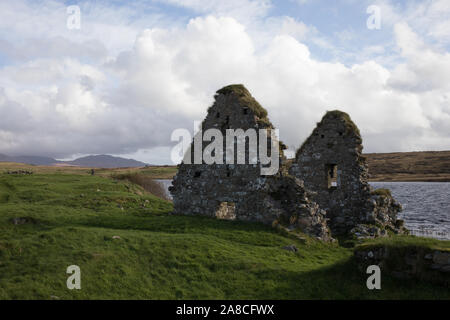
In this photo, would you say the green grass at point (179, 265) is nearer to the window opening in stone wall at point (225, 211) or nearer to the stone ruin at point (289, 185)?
the stone ruin at point (289, 185)

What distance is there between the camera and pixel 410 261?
35.1 ft

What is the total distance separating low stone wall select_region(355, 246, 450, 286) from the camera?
1017 centimetres

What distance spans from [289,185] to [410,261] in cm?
821

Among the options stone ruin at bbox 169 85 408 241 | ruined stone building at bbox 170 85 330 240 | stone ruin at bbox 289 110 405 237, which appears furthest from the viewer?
stone ruin at bbox 289 110 405 237

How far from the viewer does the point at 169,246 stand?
13297 millimetres

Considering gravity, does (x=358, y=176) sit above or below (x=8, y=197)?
above

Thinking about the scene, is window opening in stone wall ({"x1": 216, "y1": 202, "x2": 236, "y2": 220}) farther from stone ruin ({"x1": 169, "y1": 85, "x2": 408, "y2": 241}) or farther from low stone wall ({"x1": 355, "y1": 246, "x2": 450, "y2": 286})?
low stone wall ({"x1": 355, "y1": 246, "x2": 450, "y2": 286})

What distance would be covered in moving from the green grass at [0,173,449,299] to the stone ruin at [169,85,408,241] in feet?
5.89

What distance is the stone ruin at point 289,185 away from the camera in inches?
716

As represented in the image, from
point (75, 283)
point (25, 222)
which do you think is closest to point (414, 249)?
point (75, 283)

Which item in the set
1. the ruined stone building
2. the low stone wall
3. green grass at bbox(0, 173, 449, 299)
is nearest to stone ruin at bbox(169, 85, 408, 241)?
the ruined stone building

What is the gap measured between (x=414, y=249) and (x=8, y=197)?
2798 cm

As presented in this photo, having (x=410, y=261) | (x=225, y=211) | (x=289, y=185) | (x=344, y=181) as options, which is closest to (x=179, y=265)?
(x=410, y=261)
